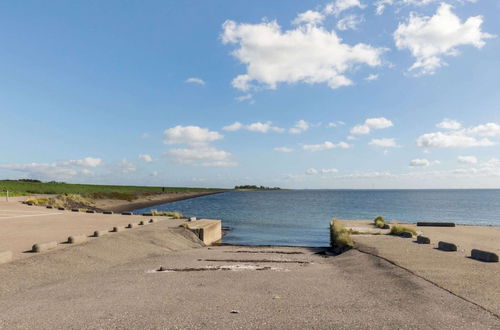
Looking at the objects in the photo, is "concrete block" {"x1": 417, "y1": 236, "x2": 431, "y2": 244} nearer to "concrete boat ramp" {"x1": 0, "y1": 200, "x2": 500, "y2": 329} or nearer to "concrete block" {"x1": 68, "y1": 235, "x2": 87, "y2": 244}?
"concrete boat ramp" {"x1": 0, "y1": 200, "x2": 500, "y2": 329}

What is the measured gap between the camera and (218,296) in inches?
345

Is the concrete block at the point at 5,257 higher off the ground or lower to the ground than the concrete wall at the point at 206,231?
higher

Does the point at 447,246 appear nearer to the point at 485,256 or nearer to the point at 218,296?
the point at 485,256

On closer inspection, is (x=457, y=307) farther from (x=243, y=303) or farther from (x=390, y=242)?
(x=390, y=242)

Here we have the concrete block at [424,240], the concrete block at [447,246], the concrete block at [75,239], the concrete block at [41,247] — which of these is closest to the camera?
the concrete block at [41,247]

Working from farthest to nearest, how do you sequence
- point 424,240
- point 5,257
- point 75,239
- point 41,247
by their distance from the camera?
point 424,240 < point 75,239 < point 41,247 < point 5,257

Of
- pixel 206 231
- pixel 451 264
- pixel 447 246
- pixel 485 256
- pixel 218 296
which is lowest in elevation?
pixel 206 231

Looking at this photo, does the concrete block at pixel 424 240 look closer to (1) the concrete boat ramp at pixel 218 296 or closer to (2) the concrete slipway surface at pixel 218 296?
(2) the concrete slipway surface at pixel 218 296

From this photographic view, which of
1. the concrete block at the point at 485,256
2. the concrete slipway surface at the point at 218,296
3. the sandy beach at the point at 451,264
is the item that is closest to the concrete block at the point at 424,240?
the sandy beach at the point at 451,264

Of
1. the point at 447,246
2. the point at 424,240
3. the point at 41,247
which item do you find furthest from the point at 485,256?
the point at 41,247

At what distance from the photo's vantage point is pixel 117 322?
270 inches

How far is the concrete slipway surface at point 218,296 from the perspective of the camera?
22.6 ft

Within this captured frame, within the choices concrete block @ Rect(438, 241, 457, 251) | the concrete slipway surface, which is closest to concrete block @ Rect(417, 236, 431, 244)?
concrete block @ Rect(438, 241, 457, 251)

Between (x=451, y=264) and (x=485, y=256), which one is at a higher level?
(x=485, y=256)
